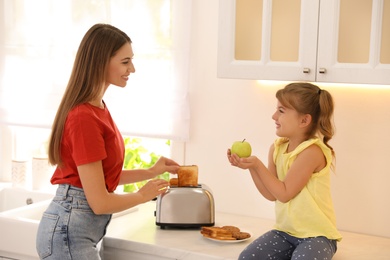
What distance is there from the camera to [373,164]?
8.80 ft

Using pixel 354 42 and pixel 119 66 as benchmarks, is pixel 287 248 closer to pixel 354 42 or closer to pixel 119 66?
pixel 354 42

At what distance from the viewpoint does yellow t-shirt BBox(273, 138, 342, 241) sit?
229 centimetres

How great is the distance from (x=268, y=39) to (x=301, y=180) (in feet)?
1.74

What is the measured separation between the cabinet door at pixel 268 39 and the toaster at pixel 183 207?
474 mm

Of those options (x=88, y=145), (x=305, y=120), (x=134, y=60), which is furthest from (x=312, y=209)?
(x=134, y=60)

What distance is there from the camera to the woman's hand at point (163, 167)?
261 centimetres

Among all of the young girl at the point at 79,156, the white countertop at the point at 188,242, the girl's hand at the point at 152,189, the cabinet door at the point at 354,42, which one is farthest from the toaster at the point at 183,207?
the cabinet door at the point at 354,42

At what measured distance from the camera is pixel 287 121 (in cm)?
236

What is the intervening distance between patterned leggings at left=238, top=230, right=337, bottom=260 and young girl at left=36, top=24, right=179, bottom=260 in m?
0.44

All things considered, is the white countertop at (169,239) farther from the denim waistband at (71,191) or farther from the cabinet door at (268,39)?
the cabinet door at (268,39)

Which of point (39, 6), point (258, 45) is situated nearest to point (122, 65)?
point (258, 45)

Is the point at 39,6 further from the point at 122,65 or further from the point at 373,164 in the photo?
the point at 373,164

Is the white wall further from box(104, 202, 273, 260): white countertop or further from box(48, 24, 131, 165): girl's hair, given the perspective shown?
box(48, 24, 131, 165): girl's hair

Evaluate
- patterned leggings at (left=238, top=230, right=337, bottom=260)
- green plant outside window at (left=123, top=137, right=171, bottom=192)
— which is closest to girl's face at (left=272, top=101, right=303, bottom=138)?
patterned leggings at (left=238, top=230, right=337, bottom=260)
